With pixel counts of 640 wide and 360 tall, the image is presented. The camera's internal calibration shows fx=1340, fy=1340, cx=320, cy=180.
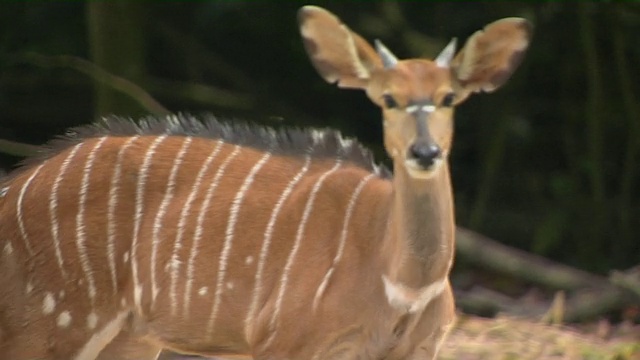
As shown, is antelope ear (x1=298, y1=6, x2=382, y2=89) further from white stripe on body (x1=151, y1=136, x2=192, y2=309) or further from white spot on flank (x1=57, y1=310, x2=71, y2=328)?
white spot on flank (x1=57, y1=310, x2=71, y2=328)

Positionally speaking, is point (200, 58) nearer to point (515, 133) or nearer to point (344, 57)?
point (515, 133)

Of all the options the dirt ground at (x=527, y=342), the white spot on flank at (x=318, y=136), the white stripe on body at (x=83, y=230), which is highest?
the white spot on flank at (x=318, y=136)

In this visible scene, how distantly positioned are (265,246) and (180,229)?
0.23 m

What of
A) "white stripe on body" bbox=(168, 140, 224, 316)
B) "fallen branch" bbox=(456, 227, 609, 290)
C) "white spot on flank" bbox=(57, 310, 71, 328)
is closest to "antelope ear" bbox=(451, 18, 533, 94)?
"white stripe on body" bbox=(168, 140, 224, 316)

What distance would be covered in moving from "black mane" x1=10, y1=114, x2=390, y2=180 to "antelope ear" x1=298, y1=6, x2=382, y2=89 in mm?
296

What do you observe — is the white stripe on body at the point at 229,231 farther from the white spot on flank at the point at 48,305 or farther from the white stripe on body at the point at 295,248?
the white spot on flank at the point at 48,305

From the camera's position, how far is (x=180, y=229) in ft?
11.1

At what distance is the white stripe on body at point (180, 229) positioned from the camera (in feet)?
10.9

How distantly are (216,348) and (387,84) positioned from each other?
840 millimetres

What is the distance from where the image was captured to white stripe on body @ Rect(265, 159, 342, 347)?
10.5 ft

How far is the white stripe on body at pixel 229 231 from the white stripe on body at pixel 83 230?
1.04ft

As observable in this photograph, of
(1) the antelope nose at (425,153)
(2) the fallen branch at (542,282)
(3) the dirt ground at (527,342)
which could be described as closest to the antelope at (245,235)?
(1) the antelope nose at (425,153)

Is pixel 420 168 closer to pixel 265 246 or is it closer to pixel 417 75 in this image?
pixel 417 75

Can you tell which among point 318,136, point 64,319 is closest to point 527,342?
point 318,136
